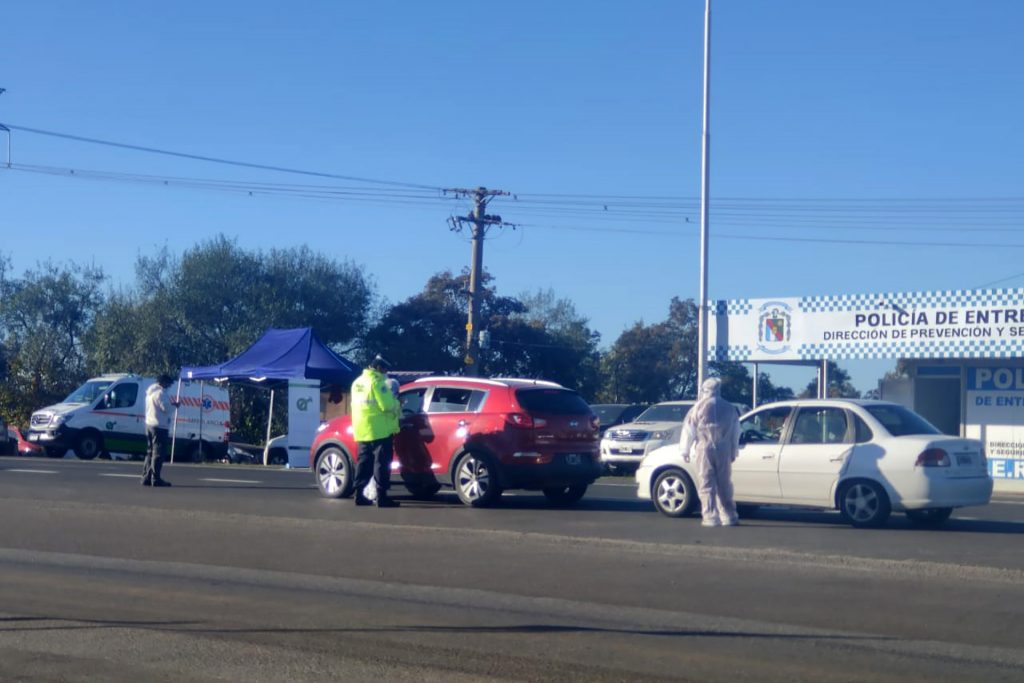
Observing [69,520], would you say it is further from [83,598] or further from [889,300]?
[889,300]

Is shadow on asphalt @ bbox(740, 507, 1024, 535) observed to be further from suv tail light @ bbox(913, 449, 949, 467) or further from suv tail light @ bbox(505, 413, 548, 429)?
suv tail light @ bbox(505, 413, 548, 429)

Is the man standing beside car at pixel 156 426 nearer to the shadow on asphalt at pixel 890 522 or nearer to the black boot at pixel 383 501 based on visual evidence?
the black boot at pixel 383 501

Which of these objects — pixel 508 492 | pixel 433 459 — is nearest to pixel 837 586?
pixel 433 459

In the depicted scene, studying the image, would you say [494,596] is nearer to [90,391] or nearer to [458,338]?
[90,391]

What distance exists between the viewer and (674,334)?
2243 inches

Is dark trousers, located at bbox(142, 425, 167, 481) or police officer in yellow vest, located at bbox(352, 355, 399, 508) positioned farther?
dark trousers, located at bbox(142, 425, 167, 481)

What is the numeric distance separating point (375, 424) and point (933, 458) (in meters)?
6.78

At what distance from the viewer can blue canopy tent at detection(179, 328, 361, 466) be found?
27766 millimetres

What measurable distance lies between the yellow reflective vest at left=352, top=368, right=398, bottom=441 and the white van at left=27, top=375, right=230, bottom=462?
58.6 ft

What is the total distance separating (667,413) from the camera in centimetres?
2575

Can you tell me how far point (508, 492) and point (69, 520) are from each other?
6.79 metres

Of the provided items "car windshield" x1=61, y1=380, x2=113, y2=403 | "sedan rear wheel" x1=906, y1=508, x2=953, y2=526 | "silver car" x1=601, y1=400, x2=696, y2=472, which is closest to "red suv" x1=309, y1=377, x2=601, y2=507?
"sedan rear wheel" x1=906, y1=508, x2=953, y2=526

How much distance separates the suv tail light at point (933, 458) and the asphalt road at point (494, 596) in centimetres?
78

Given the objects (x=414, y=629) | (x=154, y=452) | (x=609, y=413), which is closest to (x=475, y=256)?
(x=609, y=413)
